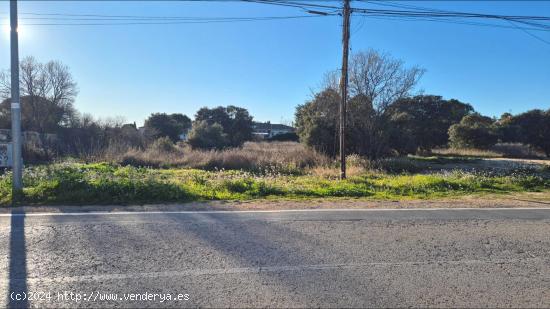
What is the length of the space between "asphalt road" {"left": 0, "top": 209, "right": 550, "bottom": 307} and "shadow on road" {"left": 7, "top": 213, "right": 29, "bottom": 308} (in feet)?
0.04

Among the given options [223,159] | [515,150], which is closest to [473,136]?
[515,150]

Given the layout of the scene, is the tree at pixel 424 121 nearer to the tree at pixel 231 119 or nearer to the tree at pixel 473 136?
the tree at pixel 473 136

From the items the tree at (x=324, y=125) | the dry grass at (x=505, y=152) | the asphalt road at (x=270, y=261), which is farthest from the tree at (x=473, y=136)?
the asphalt road at (x=270, y=261)

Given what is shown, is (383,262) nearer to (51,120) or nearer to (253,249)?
(253,249)

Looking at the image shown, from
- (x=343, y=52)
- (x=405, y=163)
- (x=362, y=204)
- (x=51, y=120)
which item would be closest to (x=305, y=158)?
(x=405, y=163)

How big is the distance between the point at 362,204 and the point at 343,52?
8444mm

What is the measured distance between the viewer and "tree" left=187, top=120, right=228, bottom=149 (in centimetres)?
3703

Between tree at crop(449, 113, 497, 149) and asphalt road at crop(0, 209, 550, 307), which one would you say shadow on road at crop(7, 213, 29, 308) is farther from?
tree at crop(449, 113, 497, 149)

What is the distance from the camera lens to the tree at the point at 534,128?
145 ft

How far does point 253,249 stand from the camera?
17.0 feet

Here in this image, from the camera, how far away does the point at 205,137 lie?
37406mm

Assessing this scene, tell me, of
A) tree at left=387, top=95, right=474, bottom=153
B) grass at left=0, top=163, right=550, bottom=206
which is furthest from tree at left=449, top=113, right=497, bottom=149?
grass at left=0, top=163, right=550, bottom=206

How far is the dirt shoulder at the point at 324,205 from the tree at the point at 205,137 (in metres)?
27.9

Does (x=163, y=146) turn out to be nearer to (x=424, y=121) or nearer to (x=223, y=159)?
(x=223, y=159)
